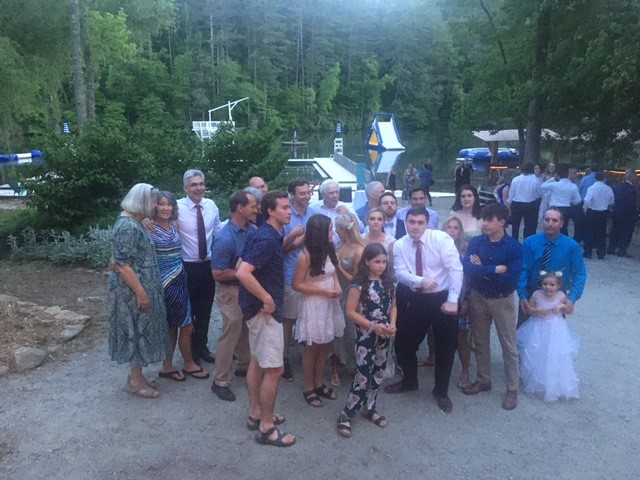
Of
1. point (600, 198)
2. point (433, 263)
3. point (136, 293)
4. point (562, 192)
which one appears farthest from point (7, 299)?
point (600, 198)

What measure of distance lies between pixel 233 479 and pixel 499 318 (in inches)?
93.6

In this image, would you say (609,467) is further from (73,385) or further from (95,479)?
(73,385)

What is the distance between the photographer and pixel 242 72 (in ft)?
208

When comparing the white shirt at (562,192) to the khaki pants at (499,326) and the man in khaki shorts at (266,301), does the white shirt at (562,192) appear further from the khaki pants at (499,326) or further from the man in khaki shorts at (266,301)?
the man in khaki shorts at (266,301)

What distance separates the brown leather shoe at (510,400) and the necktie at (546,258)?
1.05 metres

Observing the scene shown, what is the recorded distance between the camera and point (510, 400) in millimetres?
4422

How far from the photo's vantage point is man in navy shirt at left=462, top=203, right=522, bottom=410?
4.37m

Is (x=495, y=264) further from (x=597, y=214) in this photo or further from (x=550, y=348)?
(x=597, y=214)

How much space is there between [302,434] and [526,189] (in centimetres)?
813

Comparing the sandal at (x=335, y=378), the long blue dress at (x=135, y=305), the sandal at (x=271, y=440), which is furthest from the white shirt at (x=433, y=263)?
the long blue dress at (x=135, y=305)

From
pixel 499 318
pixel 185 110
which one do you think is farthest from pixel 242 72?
pixel 499 318

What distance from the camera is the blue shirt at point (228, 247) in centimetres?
435

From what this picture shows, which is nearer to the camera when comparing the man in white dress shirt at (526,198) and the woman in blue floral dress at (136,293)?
the woman in blue floral dress at (136,293)

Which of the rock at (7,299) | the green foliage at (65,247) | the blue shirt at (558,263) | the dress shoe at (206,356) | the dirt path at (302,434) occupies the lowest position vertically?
the dirt path at (302,434)
